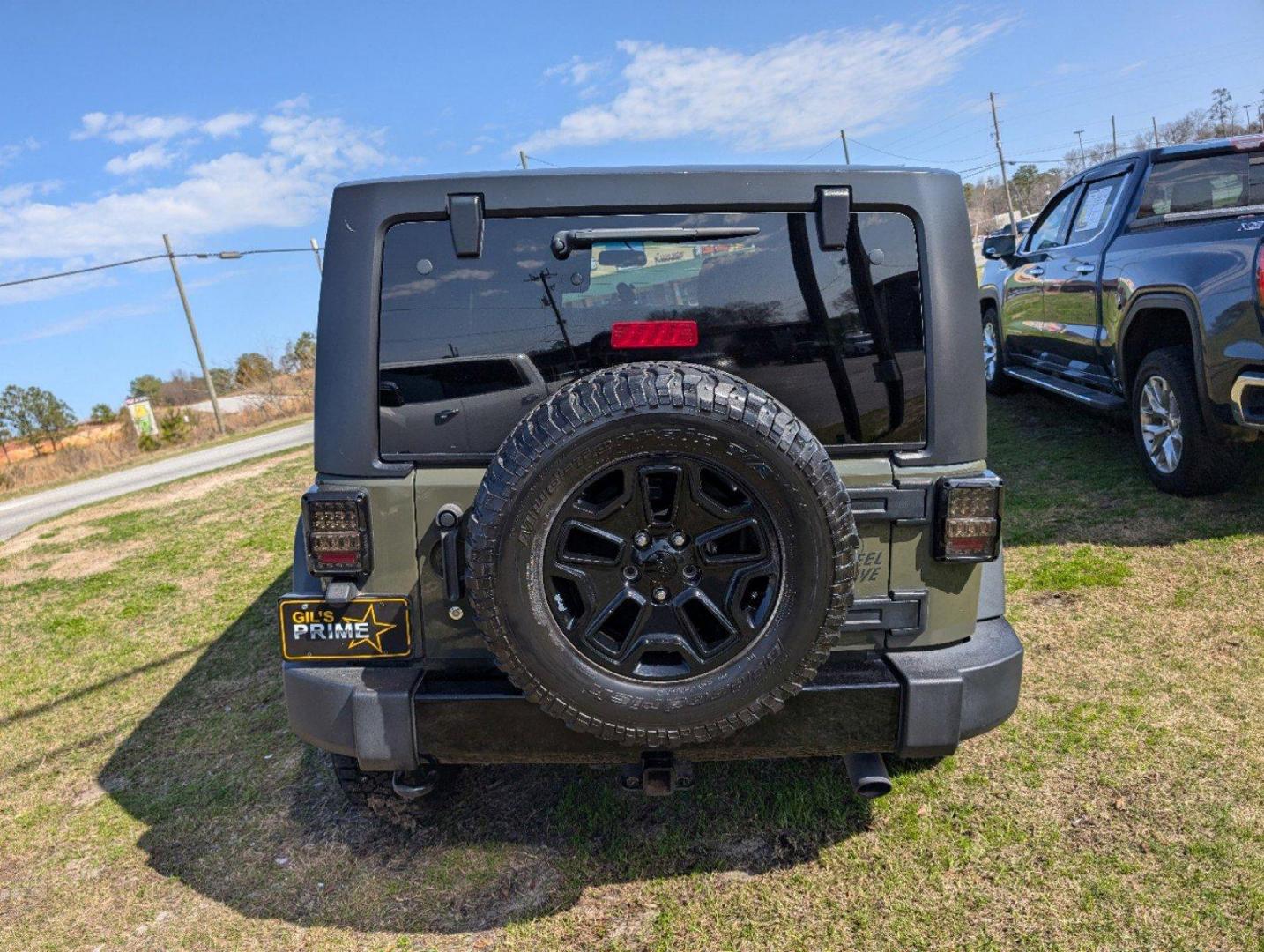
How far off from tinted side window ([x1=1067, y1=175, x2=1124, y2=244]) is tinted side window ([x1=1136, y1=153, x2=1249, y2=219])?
0.33 metres

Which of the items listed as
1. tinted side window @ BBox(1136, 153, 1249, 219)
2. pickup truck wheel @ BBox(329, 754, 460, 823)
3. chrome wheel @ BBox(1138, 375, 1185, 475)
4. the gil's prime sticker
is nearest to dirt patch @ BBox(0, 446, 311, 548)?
pickup truck wheel @ BBox(329, 754, 460, 823)

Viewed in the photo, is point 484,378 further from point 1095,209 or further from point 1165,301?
point 1095,209

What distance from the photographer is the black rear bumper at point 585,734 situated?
2.22 meters

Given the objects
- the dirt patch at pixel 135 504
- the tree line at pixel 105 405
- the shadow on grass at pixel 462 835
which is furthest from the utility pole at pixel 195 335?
the shadow on grass at pixel 462 835

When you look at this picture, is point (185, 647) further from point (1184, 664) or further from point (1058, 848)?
point (1184, 664)

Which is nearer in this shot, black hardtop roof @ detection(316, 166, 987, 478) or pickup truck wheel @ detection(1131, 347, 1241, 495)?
black hardtop roof @ detection(316, 166, 987, 478)

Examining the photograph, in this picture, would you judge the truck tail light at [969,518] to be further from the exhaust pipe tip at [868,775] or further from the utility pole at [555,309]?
the utility pole at [555,309]

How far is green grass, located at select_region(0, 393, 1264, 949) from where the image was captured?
7.58 feet

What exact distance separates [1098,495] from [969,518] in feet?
11.7

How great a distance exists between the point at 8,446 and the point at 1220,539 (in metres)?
52.9

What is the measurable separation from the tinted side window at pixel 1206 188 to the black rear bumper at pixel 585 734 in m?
4.27

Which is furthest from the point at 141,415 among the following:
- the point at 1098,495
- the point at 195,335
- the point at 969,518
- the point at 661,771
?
the point at 969,518

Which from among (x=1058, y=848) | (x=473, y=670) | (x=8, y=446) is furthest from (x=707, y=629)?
(x=8, y=446)

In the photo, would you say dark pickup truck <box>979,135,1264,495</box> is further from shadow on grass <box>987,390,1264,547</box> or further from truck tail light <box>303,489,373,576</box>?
truck tail light <box>303,489,373,576</box>
